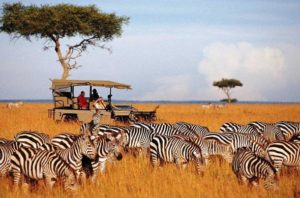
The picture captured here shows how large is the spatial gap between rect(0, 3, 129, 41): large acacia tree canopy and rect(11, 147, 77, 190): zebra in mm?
31605

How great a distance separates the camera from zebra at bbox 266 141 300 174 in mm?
13203

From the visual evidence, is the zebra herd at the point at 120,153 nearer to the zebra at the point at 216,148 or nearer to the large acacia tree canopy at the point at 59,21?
the zebra at the point at 216,148

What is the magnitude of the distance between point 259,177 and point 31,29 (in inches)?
1346

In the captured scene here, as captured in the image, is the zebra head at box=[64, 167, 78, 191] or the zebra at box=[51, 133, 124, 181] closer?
the zebra head at box=[64, 167, 78, 191]

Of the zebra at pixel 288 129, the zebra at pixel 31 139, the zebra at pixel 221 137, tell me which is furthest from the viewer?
the zebra at pixel 288 129

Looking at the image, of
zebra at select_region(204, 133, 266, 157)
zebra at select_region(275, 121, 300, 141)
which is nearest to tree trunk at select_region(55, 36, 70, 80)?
zebra at select_region(275, 121, 300, 141)

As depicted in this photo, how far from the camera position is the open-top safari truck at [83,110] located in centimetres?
2591

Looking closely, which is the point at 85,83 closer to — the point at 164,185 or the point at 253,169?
the point at 164,185

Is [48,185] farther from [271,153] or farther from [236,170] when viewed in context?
[271,153]

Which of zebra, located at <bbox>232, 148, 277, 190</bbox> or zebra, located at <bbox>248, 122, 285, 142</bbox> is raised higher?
zebra, located at <bbox>248, 122, 285, 142</bbox>

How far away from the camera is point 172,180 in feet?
41.5

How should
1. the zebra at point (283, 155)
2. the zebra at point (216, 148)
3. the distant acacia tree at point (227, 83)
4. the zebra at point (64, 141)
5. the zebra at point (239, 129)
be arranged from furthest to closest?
the distant acacia tree at point (227, 83)
the zebra at point (239, 129)
the zebra at point (216, 148)
the zebra at point (64, 141)
the zebra at point (283, 155)

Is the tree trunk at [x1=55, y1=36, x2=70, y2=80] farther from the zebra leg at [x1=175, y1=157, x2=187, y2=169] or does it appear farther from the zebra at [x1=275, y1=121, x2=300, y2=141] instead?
the zebra leg at [x1=175, y1=157, x2=187, y2=169]

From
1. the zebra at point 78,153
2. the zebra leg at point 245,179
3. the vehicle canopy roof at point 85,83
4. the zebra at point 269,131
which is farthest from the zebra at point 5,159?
the vehicle canopy roof at point 85,83
